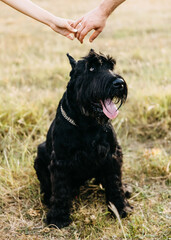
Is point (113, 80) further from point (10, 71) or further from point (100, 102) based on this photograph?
point (10, 71)

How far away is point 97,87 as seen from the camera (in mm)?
2336

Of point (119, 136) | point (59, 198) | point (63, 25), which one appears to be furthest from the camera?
point (119, 136)

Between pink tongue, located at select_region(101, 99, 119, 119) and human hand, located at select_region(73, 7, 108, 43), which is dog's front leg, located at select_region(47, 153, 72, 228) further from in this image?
human hand, located at select_region(73, 7, 108, 43)

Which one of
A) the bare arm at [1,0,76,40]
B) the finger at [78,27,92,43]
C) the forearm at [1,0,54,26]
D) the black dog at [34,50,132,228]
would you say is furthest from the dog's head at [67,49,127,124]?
the forearm at [1,0,54,26]

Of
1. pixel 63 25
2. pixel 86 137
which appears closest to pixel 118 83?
pixel 86 137

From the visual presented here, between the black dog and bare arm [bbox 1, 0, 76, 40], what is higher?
bare arm [bbox 1, 0, 76, 40]

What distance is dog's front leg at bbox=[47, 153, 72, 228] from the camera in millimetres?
2637

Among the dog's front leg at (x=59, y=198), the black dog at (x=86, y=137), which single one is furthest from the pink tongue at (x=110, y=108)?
the dog's front leg at (x=59, y=198)

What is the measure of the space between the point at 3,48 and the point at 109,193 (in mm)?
5725

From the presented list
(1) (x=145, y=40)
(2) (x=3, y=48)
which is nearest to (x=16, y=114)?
(2) (x=3, y=48)

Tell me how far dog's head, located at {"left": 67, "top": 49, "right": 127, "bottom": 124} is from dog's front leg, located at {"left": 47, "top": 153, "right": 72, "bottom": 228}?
0.55m

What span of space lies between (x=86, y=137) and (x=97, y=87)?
433 mm

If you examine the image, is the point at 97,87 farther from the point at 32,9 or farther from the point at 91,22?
the point at 32,9

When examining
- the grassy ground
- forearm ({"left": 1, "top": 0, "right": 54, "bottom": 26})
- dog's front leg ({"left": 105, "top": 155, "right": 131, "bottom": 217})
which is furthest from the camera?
forearm ({"left": 1, "top": 0, "right": 54, "bottom": 26})
